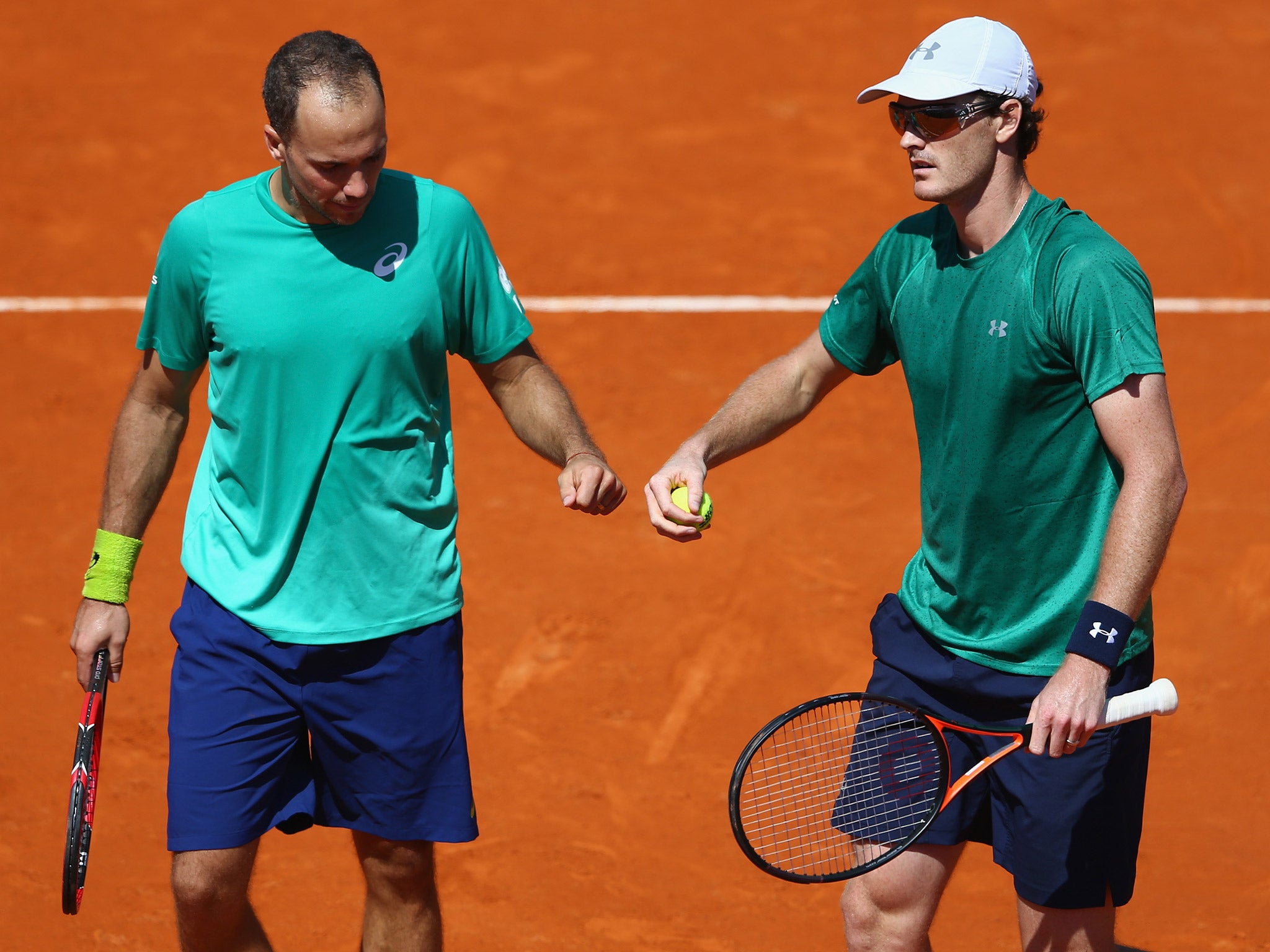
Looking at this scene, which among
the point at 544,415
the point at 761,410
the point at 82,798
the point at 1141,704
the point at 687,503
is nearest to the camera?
the point at 1141,704

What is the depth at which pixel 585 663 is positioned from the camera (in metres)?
6.88

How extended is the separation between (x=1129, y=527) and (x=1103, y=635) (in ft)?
0.82

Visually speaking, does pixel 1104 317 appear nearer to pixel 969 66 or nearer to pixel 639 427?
pixel 969 66

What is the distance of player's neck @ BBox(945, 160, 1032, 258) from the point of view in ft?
12.6

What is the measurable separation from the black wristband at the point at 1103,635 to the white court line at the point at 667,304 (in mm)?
6405

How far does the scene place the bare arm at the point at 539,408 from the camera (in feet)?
13.6

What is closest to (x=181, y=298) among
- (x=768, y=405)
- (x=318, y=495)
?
(x=318, y=495)

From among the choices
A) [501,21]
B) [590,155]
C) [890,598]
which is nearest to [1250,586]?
[890,598]

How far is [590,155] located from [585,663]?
18.6ft

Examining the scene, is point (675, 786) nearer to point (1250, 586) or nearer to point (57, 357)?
point (1250, 586)

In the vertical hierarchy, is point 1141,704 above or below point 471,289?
below

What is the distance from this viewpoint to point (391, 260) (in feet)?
13.1

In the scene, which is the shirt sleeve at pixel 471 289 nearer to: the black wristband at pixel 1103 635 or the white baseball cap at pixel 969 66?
the white baseball cap at pixel 969 66

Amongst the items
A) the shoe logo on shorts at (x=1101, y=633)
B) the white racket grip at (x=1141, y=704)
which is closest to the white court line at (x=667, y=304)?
the white racket grip at (x=1141, y=704)
